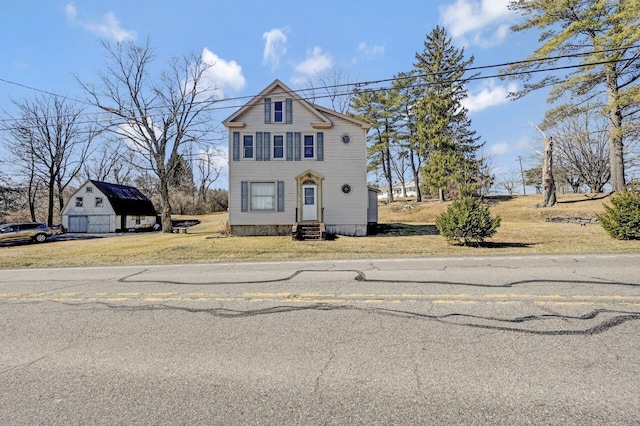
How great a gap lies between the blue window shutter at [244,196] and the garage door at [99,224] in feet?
90.0

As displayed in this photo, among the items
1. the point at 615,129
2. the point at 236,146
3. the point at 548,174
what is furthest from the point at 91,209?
the point at 615,129

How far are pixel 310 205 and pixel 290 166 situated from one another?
263cm

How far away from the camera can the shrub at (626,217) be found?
527 inches

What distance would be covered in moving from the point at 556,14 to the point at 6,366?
33443mm

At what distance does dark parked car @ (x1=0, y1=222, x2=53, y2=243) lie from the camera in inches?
1032

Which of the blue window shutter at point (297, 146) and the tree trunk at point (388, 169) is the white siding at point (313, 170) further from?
the tree trunk at point (388, 169)

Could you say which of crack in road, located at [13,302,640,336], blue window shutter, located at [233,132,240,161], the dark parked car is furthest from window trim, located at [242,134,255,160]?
the dark parked car

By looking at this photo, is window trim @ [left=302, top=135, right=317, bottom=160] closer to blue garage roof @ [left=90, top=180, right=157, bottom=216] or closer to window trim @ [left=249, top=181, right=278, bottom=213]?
window trim @ [left=249, top=181, right=278, bottom=213]

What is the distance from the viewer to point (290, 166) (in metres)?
20.4

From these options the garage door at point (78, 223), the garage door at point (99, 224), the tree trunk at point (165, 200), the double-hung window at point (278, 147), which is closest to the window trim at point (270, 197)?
the double-hung window at point (278, 147)

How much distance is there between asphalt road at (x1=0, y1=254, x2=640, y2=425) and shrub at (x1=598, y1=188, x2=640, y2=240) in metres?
9.08

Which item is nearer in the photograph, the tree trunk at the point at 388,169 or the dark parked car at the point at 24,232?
the dark parked car at the point at 24,232

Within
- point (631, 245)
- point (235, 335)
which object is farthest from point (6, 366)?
point (631, 245)

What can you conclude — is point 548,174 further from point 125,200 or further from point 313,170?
point 125,200
